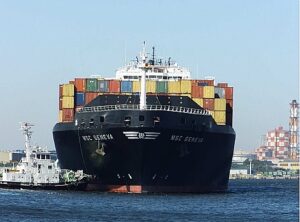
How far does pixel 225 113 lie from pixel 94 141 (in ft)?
48.9

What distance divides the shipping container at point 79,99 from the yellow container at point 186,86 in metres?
9.35

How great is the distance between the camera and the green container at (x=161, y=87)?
9606 centimetres

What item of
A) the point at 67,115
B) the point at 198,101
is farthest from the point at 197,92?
the point at 67,115

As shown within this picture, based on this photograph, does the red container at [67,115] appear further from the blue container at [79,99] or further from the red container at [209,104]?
the red container at [209,104]

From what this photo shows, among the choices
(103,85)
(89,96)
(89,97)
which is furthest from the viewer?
(103,85)

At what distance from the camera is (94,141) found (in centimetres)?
8838

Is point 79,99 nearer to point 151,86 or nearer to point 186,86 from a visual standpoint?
point 151,86

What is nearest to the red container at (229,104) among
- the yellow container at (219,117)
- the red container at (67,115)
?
the yellow container at (219,117)

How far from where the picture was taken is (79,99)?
9756 cm

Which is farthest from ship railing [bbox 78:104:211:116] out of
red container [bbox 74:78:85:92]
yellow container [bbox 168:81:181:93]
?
red container [bbox 74:78:85:92]

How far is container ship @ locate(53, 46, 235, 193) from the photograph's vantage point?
84.8 metres

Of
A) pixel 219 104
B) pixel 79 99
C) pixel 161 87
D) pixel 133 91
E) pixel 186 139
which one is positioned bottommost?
pixel 186 139

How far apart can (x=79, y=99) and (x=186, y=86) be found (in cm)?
1015

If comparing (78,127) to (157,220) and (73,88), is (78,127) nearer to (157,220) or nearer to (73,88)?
(73,88)
